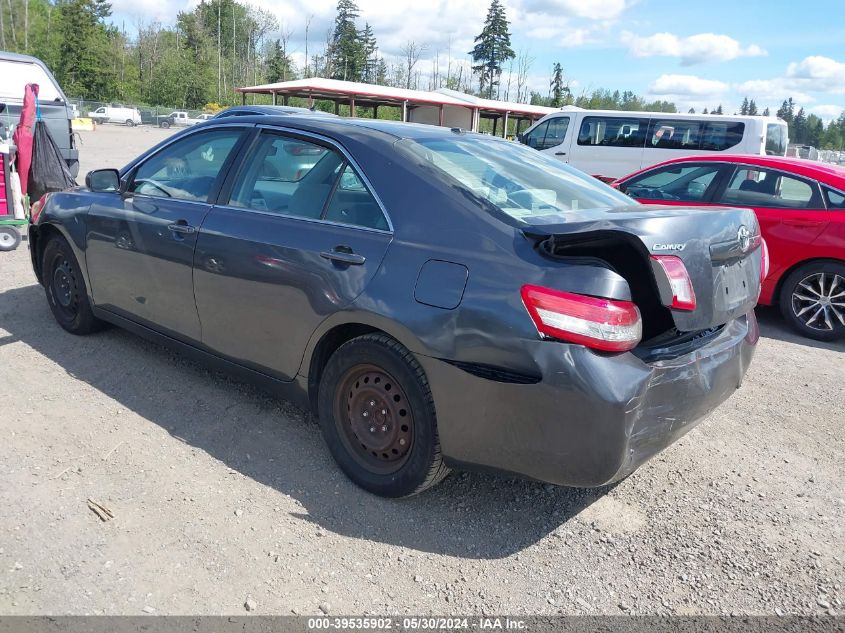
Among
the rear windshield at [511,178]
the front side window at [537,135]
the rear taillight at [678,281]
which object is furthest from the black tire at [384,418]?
the front side window at [537,135]

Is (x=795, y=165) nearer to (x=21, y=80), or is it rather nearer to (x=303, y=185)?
(x=303, y=185)

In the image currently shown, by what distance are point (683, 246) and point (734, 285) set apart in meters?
0.48

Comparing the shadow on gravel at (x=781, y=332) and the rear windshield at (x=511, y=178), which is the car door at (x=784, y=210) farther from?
the rear windshield at (x=511, y=178)

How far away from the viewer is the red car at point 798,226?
6094 mm

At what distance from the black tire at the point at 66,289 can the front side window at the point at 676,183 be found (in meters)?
5.41

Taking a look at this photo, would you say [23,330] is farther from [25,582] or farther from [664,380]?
[664,380]

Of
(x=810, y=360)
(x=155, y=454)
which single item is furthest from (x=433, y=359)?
(x=810, y=360)

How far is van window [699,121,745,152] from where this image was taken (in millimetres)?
15773

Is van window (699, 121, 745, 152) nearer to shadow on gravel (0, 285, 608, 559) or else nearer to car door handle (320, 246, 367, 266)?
shadow on gravel (0, 285, 608, 559)

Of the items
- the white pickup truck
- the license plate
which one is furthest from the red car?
the white pickup truck

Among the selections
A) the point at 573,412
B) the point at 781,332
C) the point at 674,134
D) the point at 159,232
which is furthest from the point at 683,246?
the point at 674,134

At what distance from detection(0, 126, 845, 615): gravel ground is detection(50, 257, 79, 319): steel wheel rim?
0.82m

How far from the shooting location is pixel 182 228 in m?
3.83

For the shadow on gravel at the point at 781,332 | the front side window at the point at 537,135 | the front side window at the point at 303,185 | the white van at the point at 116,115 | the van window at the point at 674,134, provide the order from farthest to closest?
the white van at the point at 116,115
the front side window at the point at 537,135
the van window at the point at 674,134
the shadow on gravel at the point at 781,332
the front side window at the point at 303,185
